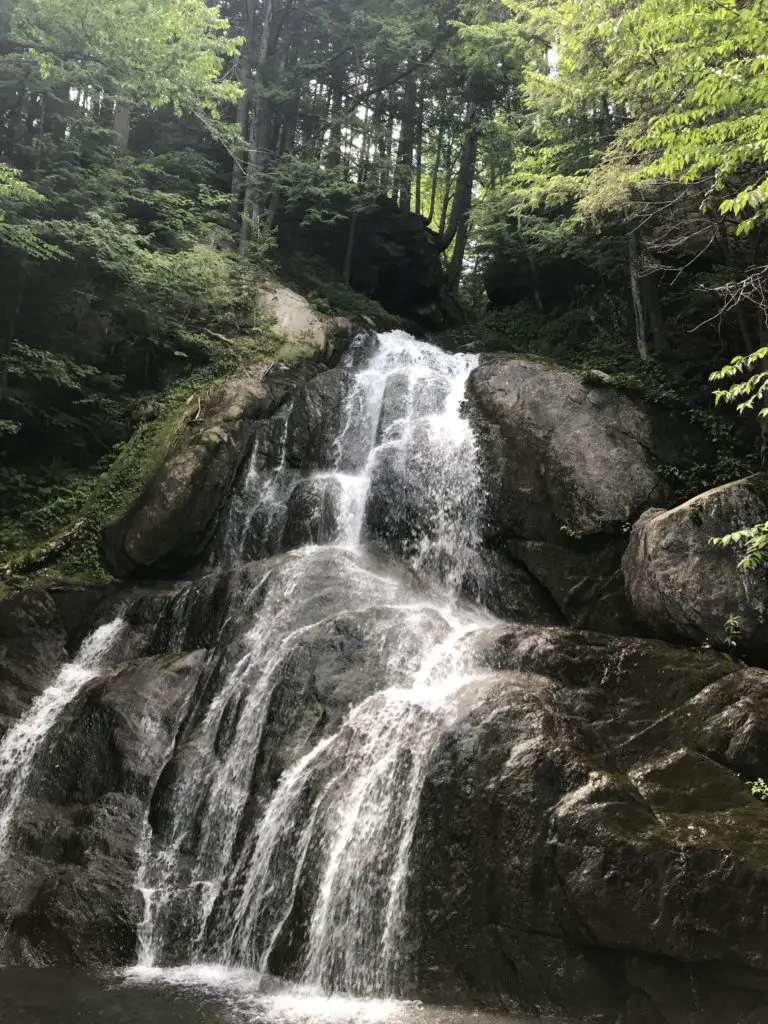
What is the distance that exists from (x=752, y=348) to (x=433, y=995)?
1244 centimetres

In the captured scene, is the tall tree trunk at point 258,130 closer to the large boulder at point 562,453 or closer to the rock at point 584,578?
the large boulder at point 562,453

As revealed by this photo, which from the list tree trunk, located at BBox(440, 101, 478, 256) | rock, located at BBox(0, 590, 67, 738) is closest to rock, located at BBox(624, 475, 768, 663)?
rock, located at BBox(0, 590, 67, 738)

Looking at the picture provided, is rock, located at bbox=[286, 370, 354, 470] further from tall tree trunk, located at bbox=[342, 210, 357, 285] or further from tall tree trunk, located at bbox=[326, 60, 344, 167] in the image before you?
tall tree trunk, located at bbox=[326, 60, 344, 167]

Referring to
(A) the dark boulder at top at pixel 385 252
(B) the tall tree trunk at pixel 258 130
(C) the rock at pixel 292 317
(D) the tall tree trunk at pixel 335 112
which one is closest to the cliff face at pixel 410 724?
(C) the rock at pixel 292 317

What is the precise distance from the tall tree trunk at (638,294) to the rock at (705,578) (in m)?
6.98

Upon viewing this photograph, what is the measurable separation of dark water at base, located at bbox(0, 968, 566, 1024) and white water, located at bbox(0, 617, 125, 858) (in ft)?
9.12

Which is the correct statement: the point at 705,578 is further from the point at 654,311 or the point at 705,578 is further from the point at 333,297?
the point at 333,297

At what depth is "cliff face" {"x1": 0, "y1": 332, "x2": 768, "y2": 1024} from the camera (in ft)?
20.1

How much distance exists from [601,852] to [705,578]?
4.34m

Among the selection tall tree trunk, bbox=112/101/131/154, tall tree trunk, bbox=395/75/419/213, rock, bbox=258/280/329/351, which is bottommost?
rock, bbox=258/280/329/351

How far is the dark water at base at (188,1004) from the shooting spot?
5941mm

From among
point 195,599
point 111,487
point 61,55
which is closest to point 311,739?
point 195,599

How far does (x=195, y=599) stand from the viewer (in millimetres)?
12133

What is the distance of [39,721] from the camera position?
1066cm
